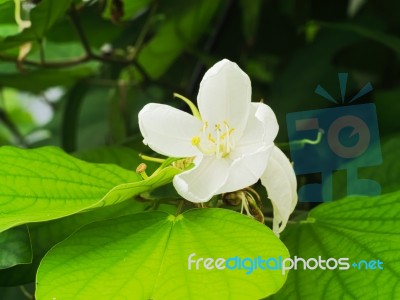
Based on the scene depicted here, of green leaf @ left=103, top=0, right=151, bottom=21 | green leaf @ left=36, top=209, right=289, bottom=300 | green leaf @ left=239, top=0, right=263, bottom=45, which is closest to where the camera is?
green leaf @ left=36, top=209, right=289, bottom=300

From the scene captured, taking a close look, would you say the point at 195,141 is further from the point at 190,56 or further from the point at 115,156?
the point at 190,56

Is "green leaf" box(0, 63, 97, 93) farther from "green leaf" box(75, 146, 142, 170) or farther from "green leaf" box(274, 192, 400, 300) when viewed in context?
"green leaf" box(274, 192, 400, 300)

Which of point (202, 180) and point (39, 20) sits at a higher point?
point (39, 20)

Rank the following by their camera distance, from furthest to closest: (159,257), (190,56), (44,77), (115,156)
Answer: (190,56)
(44,77)
(115,156)
(159,257)

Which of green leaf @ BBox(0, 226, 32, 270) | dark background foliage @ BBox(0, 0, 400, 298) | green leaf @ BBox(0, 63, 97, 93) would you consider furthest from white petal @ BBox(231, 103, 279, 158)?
green leaf @ BBox(0, 63, 97, 93)

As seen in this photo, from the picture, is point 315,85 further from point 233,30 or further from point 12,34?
point 12,34

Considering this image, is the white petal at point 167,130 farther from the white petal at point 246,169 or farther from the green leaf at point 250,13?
the green leaf at point 250,13

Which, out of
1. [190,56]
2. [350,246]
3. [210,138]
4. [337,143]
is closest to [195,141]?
[210,138]
